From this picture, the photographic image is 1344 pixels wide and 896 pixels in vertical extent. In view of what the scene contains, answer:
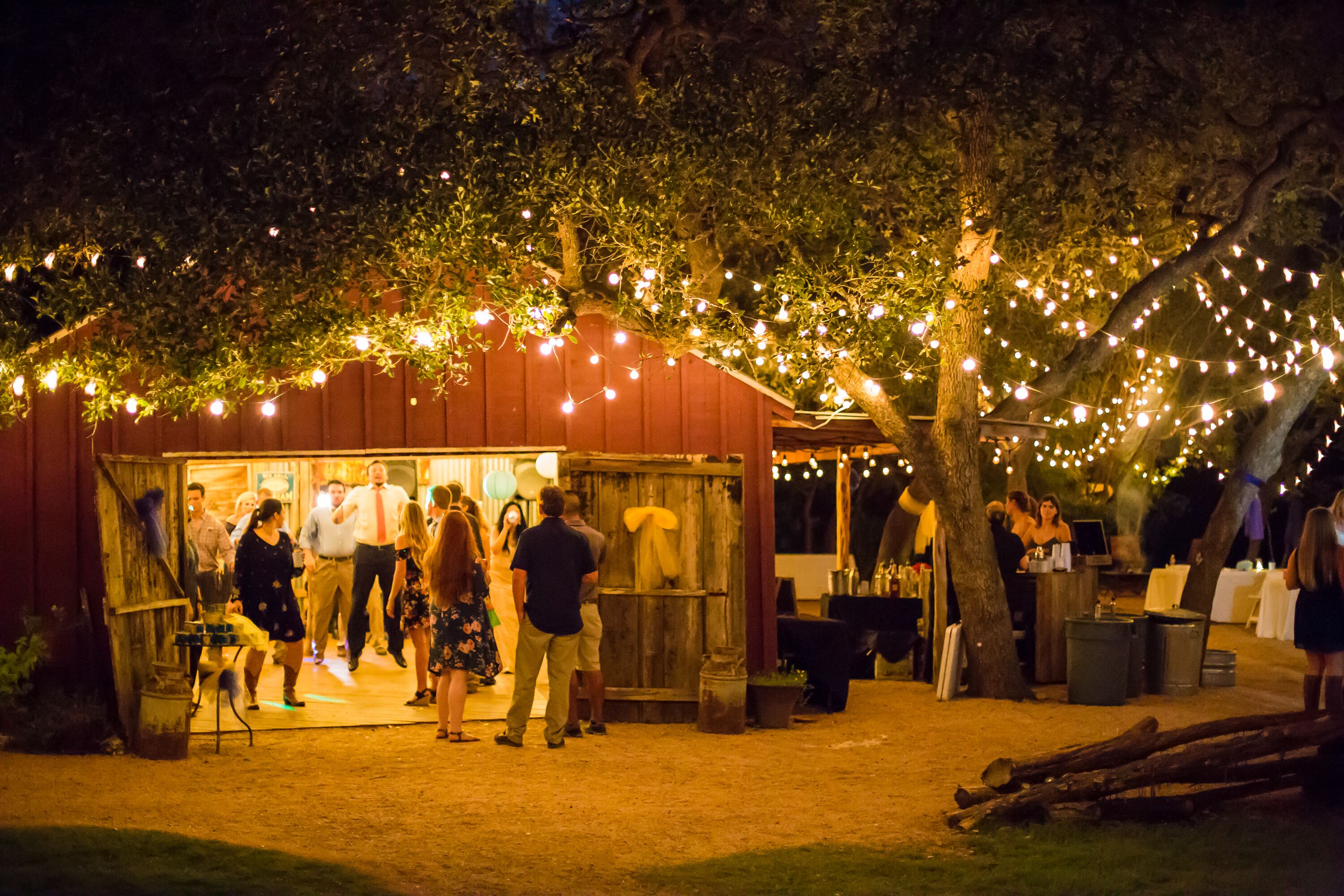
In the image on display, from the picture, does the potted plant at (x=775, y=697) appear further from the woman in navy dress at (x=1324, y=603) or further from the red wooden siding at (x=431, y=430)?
the woman in navy dress at (x=1324, y=603)

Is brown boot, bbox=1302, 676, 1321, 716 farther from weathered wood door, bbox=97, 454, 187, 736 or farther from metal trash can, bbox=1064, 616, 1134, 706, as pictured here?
weathered wood door, bbox=97, 454, 187, 736

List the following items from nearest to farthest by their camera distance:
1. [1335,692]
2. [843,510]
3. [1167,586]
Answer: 1. [1335,692]
2. [843,510]
3. [1167,586]

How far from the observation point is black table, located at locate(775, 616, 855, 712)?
35.7 ft

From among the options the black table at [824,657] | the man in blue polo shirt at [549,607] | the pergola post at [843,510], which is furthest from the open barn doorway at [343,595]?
the pergola post at [843,510]

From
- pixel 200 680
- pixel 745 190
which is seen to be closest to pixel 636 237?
pixel 745 190

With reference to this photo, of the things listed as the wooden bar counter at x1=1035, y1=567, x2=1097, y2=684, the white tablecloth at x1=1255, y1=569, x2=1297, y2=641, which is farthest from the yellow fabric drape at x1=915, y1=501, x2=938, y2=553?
the white tablecloth at x1=1255, y1=569, x2=1297, y2=641

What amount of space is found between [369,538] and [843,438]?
483 centimetres

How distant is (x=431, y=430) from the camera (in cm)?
1016

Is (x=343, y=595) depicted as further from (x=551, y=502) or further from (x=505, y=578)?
(x=551, y=502)

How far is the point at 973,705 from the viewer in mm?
11195

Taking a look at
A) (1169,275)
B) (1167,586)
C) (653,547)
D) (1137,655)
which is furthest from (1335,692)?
Answer: (1167,586)

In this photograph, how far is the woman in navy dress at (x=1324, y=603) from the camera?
8.48 meters

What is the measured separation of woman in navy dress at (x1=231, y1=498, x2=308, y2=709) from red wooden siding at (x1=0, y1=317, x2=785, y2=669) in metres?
0.66

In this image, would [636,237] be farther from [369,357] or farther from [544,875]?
[544,875]
